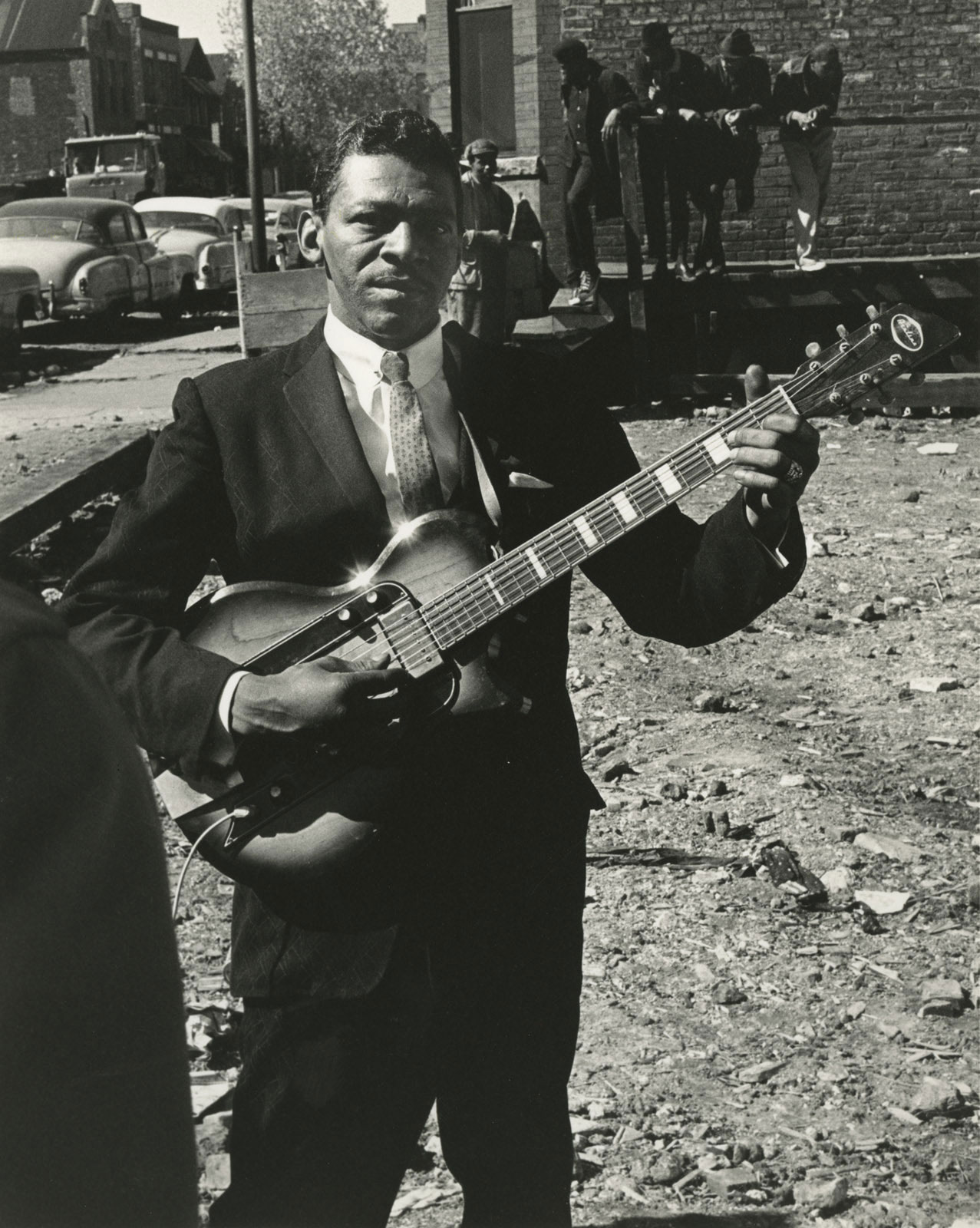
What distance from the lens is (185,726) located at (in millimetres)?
2287

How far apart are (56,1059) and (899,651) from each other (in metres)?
6.63

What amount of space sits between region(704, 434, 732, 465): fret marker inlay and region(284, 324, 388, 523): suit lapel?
0.55 meters

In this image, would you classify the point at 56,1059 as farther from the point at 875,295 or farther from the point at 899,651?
the point at 875,295

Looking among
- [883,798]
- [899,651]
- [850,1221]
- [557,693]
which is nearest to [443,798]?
[557,693]

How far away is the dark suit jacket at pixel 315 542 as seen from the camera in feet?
7.61

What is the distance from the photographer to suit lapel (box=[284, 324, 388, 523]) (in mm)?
2344

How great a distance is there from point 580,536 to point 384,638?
1.17 ft

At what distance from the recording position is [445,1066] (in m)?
2.36

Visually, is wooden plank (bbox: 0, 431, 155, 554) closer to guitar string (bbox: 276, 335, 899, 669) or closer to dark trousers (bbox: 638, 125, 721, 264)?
dark trousers (bbox: 638, 125, 721, 264)

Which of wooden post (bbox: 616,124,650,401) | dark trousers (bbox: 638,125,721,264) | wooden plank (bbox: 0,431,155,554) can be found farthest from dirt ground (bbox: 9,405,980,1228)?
dark trousers (bbox: 638,125,721,264)

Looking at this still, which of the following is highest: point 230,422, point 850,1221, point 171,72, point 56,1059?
point 171,72

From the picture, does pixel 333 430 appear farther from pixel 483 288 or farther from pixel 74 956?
Result: pixel 483 288

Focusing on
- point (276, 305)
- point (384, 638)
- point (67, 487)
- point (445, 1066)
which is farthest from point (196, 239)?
point (445, 1066)

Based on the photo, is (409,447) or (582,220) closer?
(409,447)
